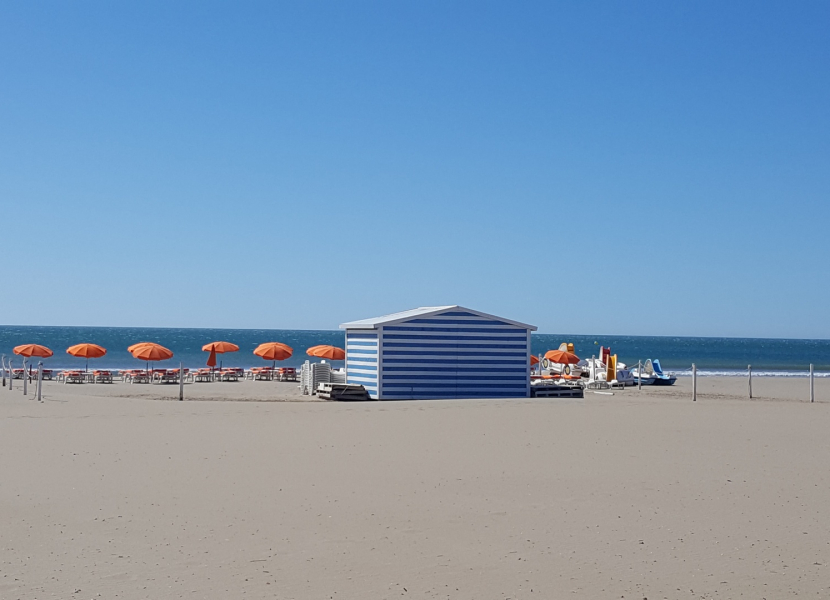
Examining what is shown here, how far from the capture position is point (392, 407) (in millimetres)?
19156

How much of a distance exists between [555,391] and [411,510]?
53.4 feet

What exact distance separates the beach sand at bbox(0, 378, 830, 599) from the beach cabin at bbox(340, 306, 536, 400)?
24.0 feet

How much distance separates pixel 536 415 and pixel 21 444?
8985 millimetres

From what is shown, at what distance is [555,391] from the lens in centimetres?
2391

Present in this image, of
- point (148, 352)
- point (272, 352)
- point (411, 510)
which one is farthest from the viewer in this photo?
point (272, 352)

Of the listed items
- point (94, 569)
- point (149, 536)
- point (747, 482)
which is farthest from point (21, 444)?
point (747, 482)

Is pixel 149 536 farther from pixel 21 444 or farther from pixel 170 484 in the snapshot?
pixel 21 444

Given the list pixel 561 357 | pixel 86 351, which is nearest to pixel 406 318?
pixel 561 357

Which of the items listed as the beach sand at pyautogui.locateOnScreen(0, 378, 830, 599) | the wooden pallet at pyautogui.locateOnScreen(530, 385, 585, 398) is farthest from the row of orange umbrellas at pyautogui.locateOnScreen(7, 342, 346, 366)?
the beach sand at pyautogui.locateOnScreen(0, 378, 830, 599)

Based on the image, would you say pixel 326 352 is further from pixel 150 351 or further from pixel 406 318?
pixel 406 318

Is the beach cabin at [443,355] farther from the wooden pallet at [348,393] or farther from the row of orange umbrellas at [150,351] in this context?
the row of orange umbrellas at [150,351]

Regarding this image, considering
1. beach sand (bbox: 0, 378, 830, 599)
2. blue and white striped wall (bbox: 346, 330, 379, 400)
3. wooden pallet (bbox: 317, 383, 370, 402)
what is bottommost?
beach sand (bbox: 0, 378, 830, 599)

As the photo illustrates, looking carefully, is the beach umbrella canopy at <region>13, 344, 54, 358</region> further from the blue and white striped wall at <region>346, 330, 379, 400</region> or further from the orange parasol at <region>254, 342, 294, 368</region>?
the blue and white striped wall at <region>346, 330, 379, 400</region>

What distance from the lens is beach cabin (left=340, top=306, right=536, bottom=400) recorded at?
886 inches
